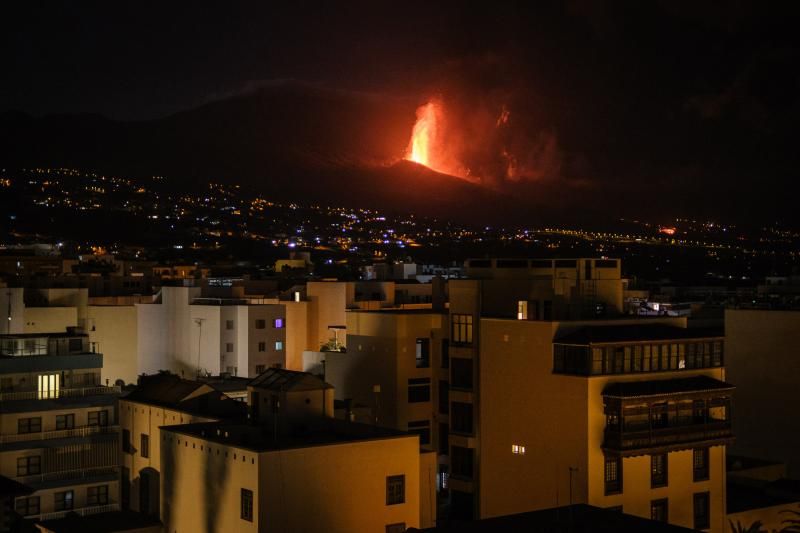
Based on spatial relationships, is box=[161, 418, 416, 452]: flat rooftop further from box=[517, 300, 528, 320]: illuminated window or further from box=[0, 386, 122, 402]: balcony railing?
box=[0, 386, 122, 402]: balcony railing

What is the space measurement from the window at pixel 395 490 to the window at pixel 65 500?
11.1 meters

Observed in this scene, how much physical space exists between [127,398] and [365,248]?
246 ft

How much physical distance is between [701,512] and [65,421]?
692 inches

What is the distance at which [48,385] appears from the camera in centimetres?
3170

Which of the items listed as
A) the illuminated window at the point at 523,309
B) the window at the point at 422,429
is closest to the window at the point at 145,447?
the window at the point at 422,429

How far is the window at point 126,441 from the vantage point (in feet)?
98.8

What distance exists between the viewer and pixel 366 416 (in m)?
31.6

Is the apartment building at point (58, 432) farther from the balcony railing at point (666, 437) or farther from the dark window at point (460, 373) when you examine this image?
the balcony railing at point (666, 437)

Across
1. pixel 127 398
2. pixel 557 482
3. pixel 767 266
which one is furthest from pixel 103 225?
pixel 557 482

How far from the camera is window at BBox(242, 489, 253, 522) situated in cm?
2164

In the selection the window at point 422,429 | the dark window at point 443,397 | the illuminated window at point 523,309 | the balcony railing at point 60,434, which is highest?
the illuminated window at point 523,309

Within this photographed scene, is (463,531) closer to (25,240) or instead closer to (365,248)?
(365,248)

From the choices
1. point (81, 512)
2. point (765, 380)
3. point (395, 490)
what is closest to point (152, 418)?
point (81, 512)

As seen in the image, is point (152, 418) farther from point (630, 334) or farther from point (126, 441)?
point (630, 334)
